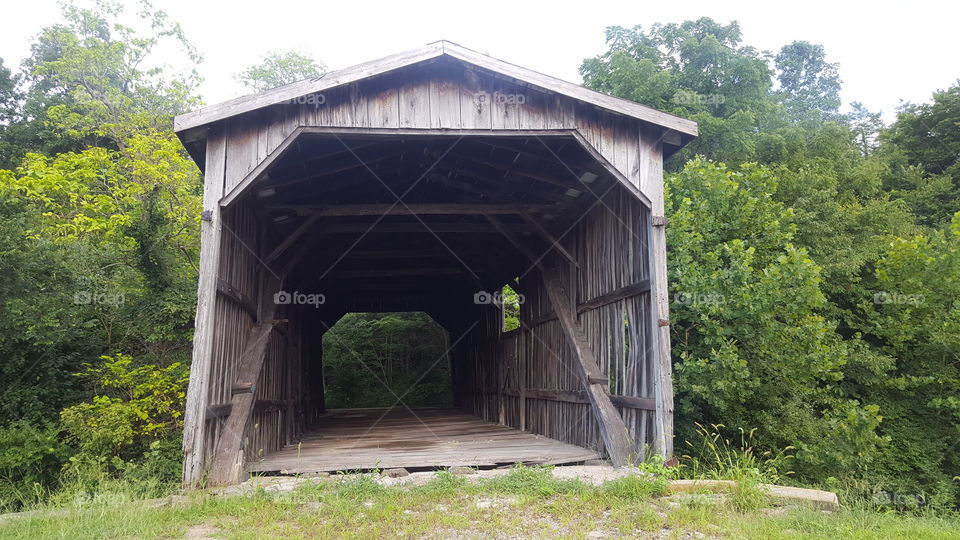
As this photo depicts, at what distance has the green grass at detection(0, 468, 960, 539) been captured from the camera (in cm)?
439

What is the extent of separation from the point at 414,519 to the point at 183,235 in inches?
327

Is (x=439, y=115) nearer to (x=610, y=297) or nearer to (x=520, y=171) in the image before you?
(x=520, y=171)

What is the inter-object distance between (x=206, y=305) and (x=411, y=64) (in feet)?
9.18

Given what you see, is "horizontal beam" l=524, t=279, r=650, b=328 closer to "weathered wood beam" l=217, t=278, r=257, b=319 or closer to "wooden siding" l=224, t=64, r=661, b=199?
"wooden siding" l=224, t=64, r=661, b=199

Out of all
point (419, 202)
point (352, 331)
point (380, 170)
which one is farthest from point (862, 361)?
point (352, 331)

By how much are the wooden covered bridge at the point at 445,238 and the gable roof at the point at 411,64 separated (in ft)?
0.06

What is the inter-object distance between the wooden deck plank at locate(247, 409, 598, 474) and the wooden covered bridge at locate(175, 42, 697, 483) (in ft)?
0.15

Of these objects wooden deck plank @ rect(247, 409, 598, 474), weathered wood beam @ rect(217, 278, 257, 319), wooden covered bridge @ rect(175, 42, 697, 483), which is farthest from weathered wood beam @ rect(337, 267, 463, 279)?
weathered wood beam @ rect(217, 278, 257, 319)

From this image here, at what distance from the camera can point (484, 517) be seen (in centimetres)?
469

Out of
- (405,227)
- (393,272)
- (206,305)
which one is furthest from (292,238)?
(393,272)

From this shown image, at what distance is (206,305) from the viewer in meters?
5.78

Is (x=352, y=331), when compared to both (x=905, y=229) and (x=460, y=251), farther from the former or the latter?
(x=905, y=229)

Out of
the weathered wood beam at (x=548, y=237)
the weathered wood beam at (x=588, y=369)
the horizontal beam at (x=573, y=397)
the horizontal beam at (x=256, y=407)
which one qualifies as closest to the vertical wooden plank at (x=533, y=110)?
the weathered wood beam at (x=548, y=237)

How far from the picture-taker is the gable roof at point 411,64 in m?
5.73
